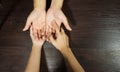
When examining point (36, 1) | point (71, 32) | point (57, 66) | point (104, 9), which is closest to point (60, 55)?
point (57, 66)

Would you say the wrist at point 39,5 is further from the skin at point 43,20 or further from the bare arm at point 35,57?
the bare arm at point 35,57

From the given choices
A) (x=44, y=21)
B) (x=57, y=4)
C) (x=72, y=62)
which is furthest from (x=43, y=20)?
(x=72, y=62)

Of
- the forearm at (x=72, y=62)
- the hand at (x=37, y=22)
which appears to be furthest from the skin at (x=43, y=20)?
the forearm at (x=72, y=62)

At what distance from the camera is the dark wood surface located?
1230 millimetres

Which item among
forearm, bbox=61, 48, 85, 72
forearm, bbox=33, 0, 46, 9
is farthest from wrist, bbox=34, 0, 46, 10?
forearm, bbox=61, 48, 85, 72

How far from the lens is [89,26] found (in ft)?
4.63

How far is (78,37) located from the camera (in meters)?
1.36

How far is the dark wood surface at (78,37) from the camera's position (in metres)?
1.23

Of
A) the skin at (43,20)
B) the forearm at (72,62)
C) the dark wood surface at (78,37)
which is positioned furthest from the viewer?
the dark wood surface at (78,37)

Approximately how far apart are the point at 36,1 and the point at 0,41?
0.36 metres

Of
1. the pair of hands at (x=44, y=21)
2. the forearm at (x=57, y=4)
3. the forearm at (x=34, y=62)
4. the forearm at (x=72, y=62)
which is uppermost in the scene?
the forearm at (x=57, y=4)

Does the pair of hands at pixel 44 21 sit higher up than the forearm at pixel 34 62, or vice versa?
the pair of hands at pixel 44 21

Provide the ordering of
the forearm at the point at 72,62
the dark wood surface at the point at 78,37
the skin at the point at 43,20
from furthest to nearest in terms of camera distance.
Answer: the dark wood surface at the point at 78,37, the skin at the point at 43,20, the forearm at the point at 72,62

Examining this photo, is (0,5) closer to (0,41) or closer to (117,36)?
(0,41)
